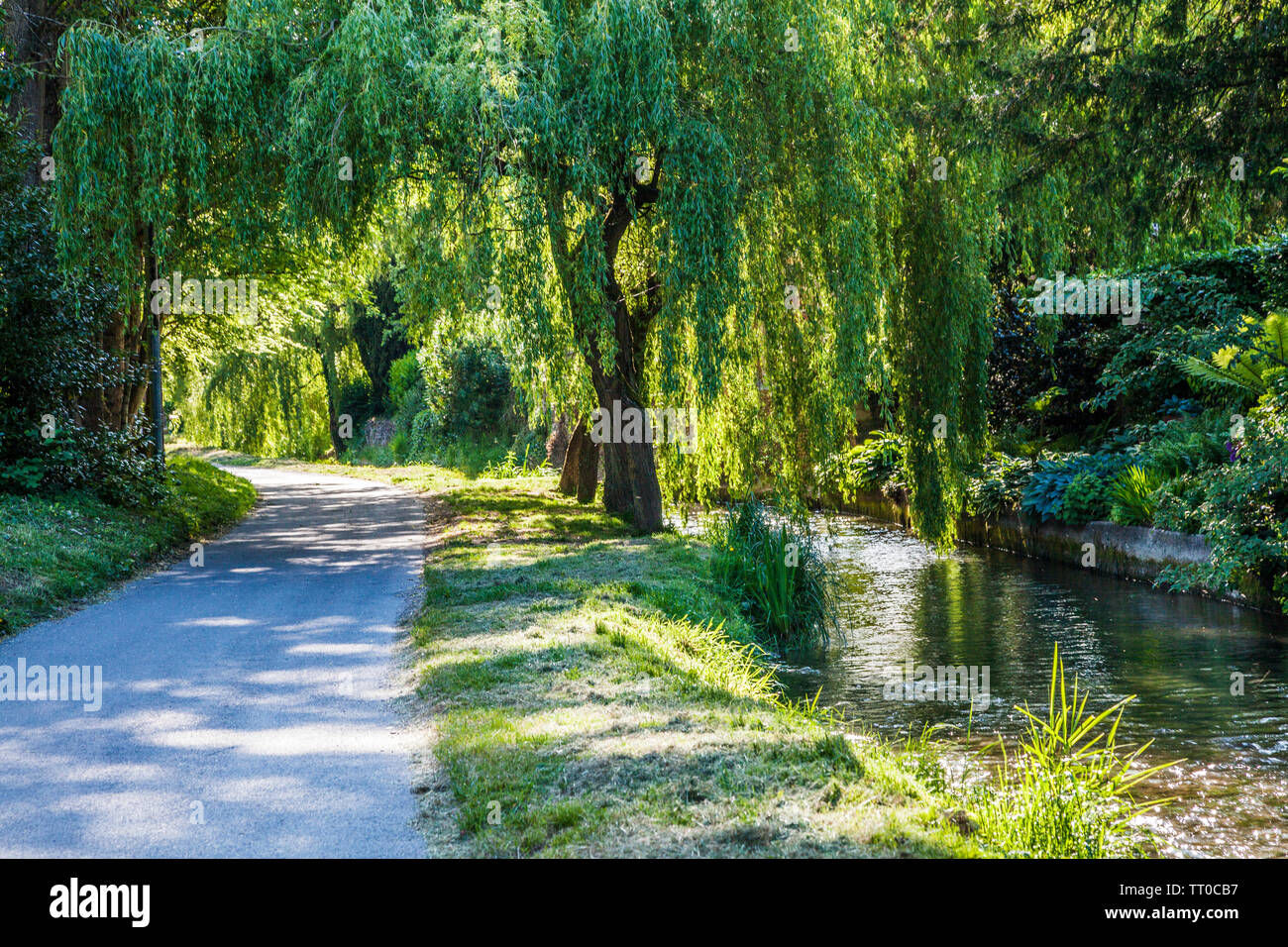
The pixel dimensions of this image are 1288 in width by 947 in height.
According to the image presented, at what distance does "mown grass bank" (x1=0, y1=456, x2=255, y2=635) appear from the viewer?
9.98 m

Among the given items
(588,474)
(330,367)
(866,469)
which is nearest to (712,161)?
(588,474)

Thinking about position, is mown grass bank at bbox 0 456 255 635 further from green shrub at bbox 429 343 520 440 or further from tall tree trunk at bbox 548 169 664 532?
green shrub at bbox 429 343 520 440

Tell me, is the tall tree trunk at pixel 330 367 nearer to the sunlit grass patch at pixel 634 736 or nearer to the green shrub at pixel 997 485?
the green shrub at pixel 997 485

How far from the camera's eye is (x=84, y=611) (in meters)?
9.93

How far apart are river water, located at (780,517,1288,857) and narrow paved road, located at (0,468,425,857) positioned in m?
3.92

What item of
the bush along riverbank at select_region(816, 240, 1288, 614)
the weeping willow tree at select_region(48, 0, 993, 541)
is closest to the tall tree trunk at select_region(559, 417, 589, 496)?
the bush along riverbank at select_region(816, 240, 1288, 614)

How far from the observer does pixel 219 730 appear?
20.6ft

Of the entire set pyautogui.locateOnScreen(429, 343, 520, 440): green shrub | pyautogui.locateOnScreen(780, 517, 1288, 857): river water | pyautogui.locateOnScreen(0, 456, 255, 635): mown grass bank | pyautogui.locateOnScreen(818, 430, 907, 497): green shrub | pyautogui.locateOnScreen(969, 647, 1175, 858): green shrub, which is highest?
pyautogui.locateOnScreen(429, 343, 520, 440): green shrub

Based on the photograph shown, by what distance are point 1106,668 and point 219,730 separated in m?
7.45

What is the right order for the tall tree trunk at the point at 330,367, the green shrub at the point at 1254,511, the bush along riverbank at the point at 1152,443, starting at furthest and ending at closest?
1. the tall tree trunk at the point at 330,367
2. the bush along riverbank at the point at 1152,443
3. the green shrub at the point at 1254,511

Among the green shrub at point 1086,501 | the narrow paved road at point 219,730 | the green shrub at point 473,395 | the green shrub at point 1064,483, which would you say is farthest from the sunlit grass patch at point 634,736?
the green shrub at point 473,395

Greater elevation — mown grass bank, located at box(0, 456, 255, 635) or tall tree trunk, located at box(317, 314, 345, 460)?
tall tree trunk, located at box(317, 314, 345, 460)

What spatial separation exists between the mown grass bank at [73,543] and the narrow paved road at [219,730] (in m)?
0.41

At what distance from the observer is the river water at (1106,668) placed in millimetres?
6547
